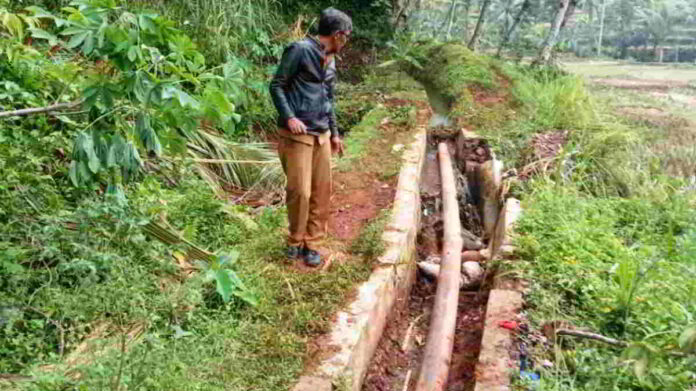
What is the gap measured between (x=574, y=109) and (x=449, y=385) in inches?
223

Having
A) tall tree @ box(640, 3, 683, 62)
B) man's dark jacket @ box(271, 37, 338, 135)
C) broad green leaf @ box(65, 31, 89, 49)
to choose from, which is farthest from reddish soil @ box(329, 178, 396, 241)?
tall tree @ box(640, 3, 683, 62)

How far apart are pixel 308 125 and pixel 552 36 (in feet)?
30.4

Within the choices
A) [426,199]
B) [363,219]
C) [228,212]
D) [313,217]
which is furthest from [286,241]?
[426,199]

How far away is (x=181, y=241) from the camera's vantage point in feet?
11.8

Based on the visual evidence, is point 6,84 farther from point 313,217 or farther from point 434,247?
point 434,247

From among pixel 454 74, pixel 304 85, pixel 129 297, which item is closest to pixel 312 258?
pixel 304 85

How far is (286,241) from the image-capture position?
409cm

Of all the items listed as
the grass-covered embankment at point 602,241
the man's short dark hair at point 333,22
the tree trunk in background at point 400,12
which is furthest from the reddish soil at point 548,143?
the tree trunk in background at point 400,12

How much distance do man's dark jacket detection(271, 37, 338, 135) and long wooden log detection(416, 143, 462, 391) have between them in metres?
1.46

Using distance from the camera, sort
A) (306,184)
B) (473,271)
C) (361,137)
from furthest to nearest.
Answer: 1. (361,137)
2. (473,271)
3. (306,184)

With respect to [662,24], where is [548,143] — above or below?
below

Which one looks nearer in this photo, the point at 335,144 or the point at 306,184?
the point at 306,184

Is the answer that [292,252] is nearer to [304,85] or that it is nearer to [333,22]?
[304,85]

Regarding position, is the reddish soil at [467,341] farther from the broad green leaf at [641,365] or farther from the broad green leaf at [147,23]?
the broad green leaf at [147,23]
